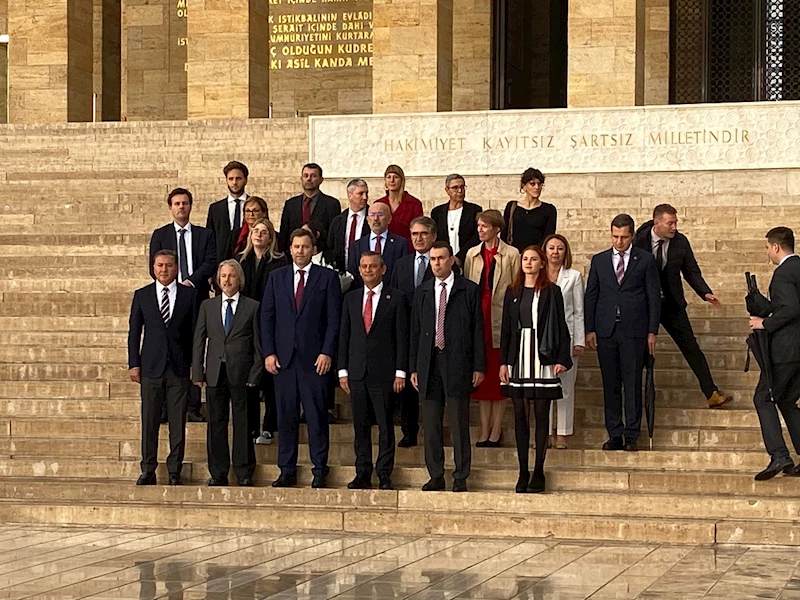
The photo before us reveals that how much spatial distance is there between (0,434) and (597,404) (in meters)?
4.71

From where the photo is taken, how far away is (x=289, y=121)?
1959cm

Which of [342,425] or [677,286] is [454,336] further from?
[677,286]

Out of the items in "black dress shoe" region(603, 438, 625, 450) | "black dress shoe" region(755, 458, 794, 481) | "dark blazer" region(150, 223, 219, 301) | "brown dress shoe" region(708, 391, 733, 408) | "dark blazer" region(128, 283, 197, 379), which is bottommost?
"black dress shoe" region(755, 458, 794, 481)

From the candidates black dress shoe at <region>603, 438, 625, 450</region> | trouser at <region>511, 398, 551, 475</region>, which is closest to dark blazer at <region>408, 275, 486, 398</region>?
trouser at <region>511, 398, 551, 475</region>

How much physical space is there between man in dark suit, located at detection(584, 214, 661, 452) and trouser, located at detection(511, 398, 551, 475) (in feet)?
2.15

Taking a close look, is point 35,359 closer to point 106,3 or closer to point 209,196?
point 209,196

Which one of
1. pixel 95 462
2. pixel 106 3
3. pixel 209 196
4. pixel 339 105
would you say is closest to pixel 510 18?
pixel 339 105

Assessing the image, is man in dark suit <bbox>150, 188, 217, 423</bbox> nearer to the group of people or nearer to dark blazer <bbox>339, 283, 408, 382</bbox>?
the group of people

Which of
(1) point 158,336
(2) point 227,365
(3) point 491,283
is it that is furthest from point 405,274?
(1) point 158,336

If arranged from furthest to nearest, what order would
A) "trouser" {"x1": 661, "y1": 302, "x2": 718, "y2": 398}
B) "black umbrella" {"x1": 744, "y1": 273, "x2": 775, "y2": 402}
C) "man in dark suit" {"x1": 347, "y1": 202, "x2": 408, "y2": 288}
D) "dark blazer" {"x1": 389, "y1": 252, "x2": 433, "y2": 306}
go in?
"man in dark suit" {"x1": 347, "y1": 202, "x2": 408, "y2": 288}
"trouser" {"x1": 661, "y1": 302, "x2": 718, "y2": 398}
"dark blazer" {"x1": 389, "y1": 252, "x2": 433, "y2": 306}
"black umbrella" {"x1": 744, "y1": 273, "x2": 775, "y2": 402}

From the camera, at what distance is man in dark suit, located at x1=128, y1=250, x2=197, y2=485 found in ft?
36.7

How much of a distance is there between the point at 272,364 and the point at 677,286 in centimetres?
323

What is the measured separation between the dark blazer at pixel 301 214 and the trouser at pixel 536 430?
103 inches

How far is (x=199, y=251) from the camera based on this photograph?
12.2m
